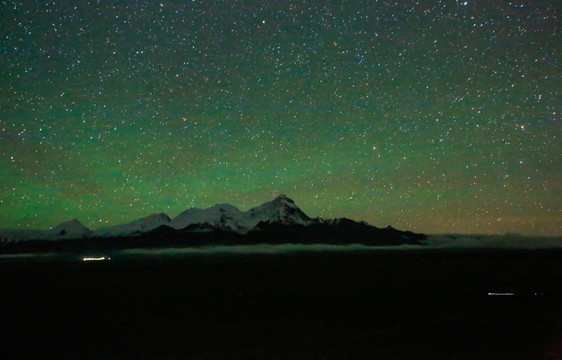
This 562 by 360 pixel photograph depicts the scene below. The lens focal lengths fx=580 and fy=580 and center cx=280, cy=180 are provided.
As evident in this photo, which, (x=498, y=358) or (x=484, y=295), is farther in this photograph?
(x=484, y=295)

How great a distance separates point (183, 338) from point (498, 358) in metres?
10.6

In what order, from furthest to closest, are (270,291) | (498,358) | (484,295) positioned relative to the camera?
(270,291), (484,295), (498,358)

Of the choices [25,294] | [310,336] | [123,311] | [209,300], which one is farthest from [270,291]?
[310,336]

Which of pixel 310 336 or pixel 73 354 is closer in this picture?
Result: pixel 73 354

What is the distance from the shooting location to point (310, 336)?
66.4 ft

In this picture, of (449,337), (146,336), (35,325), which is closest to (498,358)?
A: (449,337)

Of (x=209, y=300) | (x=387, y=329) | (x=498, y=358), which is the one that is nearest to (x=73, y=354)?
(x=387, y=329)

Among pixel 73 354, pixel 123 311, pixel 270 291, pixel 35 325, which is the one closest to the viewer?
pixel 73 354

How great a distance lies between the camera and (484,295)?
3384 centimetres

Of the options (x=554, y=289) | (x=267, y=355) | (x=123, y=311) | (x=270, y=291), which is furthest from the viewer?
(x=270, y=291)

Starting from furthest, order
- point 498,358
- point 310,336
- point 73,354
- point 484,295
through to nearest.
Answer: point 484,295
point 310,336
point 73,354
point 498,358

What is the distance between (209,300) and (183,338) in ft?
46.6

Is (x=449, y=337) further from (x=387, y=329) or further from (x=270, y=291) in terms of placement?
(x=270, y=291)

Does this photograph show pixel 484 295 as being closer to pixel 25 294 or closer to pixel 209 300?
pixel 209 300
